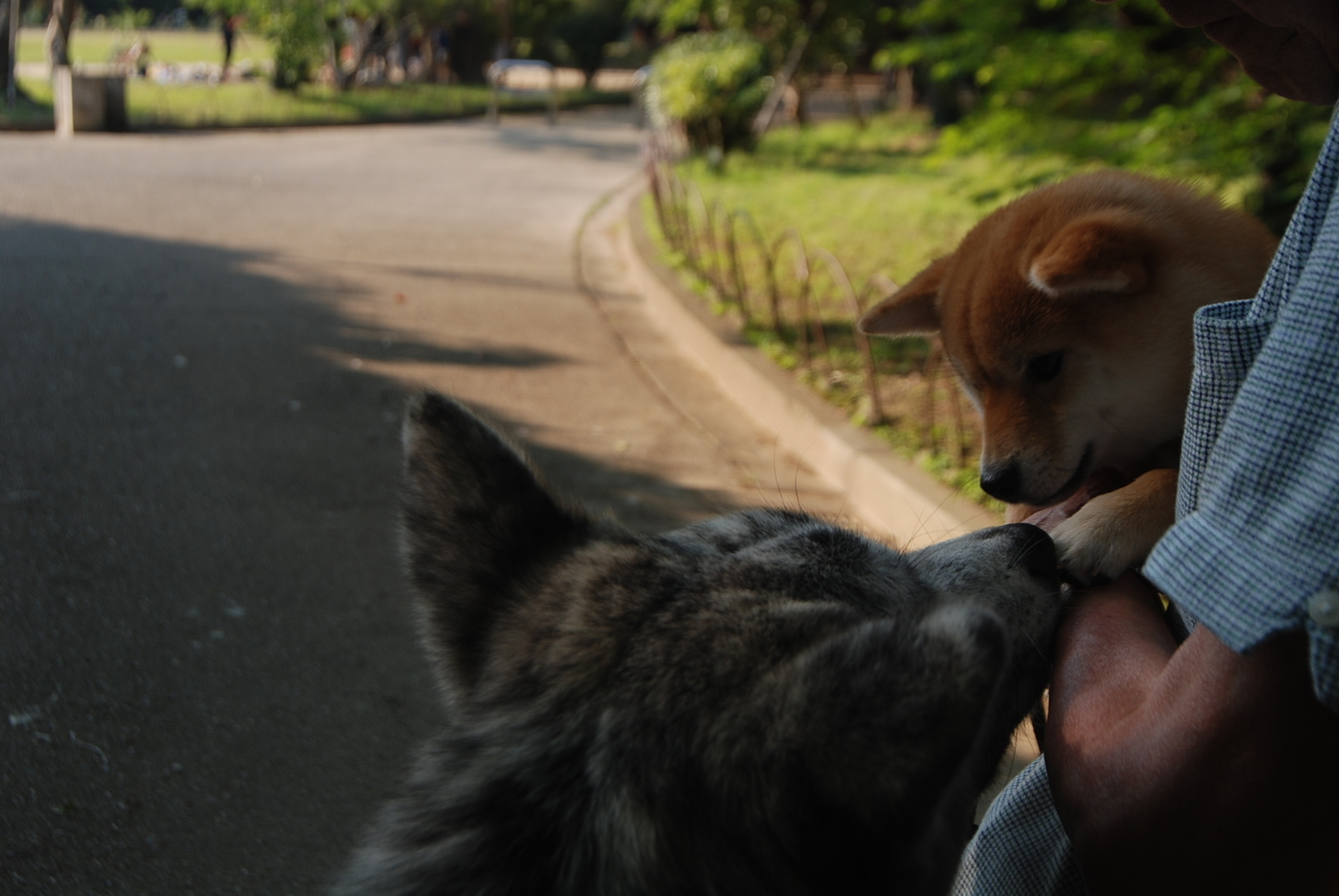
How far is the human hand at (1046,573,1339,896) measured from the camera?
121 cm

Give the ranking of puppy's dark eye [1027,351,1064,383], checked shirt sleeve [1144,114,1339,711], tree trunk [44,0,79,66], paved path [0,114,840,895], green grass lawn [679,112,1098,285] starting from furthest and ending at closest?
tree trunk [44,0,79,66], green grass lawn [679,112,1098,285], paved path [0,114,840,895], puppy's dark eye [1027,351,1064,383], checked shirt sleeve [1144,114,1339,711]

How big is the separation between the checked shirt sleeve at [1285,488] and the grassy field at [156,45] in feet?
128

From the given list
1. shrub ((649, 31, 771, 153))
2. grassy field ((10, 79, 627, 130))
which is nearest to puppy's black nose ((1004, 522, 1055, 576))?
shrub ((649, 31, 771, 153))

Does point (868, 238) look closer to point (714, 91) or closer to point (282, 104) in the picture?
point (714, 91)

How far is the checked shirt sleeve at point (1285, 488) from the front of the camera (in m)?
1.13

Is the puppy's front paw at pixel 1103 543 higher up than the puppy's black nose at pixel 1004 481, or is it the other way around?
the puppy's front paw at pixel 1103 543

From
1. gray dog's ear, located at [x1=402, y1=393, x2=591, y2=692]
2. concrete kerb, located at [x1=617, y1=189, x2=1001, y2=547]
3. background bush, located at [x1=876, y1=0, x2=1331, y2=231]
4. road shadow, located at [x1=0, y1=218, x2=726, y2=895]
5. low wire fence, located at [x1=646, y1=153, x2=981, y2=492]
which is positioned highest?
background bush, located at [x1=876, y1=0, x2=1331, y2=231]

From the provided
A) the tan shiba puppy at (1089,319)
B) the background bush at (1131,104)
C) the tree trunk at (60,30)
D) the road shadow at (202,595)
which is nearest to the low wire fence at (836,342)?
the tan shiba puppy at (1089,319)

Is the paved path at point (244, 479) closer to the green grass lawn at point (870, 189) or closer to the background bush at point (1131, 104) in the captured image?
the green grass lawn at point (870, 189)

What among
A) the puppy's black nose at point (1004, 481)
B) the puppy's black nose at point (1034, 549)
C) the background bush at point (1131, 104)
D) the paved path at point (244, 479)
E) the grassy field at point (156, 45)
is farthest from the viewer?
the grassy field at point (156, 45)

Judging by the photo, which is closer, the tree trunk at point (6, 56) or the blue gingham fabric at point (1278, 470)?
the blue gingham fabric at point (1278, 470)

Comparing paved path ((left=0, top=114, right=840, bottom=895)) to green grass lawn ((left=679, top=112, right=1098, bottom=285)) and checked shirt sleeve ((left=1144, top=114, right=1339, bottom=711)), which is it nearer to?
checked shirt sleeve ((left=1144, top=114, right=1339, bottom=711))

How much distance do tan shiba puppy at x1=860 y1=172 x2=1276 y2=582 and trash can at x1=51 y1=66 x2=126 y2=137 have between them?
19.7 m

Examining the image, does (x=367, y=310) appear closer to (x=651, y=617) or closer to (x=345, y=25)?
(x=651, y=617)
